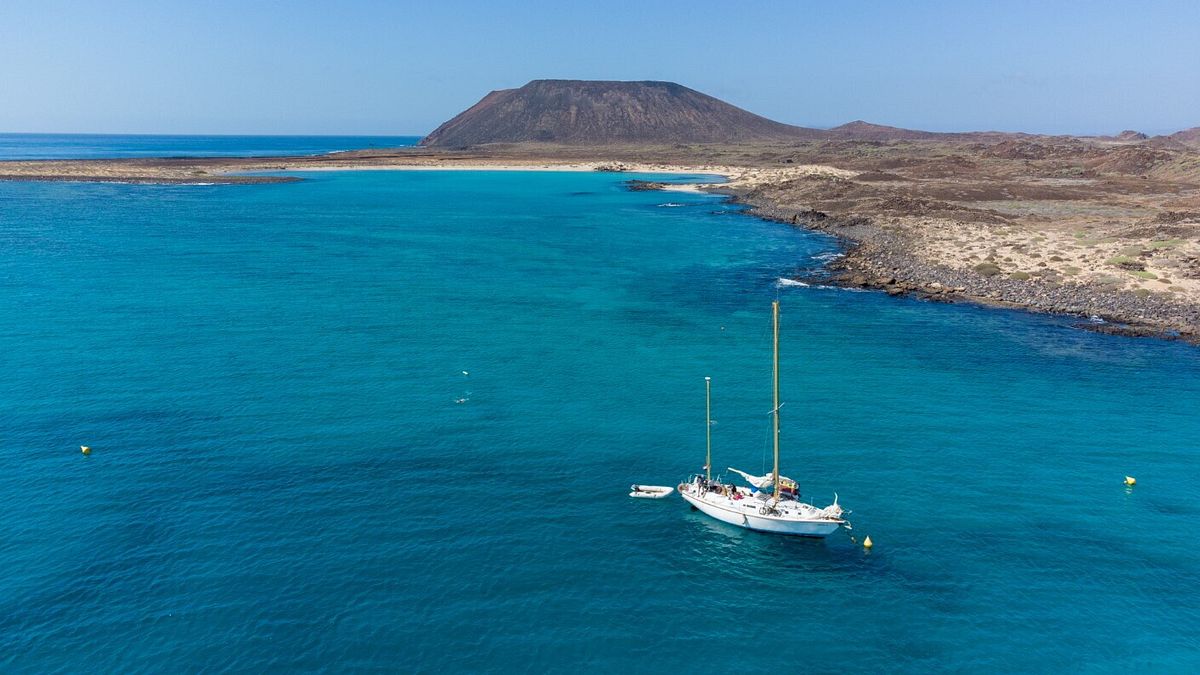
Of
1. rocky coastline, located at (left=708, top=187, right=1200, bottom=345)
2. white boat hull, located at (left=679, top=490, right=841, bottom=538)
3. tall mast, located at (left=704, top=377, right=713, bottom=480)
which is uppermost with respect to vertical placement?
rocky coastline, located at (left=708, top=187, right=1200, bottom=345)

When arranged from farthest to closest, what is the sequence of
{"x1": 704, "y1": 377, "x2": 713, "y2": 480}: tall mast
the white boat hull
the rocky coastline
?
the rocky coastline → {"x1": 704, "y1": 377, "x2": 713, "y2": 480}: tall mast → the white boat hull

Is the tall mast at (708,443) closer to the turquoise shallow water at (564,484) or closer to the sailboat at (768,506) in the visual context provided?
the turquoise shallow water at (564,484)

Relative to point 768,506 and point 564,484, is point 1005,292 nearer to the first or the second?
point 768,506

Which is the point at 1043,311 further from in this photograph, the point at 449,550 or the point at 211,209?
the point at 211,209

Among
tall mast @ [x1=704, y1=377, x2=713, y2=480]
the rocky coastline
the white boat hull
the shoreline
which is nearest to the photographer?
the white boat hull

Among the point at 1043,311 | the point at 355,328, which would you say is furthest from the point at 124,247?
the point at 1043,311

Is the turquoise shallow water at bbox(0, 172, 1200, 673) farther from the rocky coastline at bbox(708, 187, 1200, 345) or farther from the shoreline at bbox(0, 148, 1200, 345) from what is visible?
the shoreline at bbox(0, 148, 1200, 345)

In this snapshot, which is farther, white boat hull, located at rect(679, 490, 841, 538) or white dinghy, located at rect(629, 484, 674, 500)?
white dinghy, located at rect(629, 484, 674, 500)

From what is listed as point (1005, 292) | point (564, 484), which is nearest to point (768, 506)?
point (564, 484)

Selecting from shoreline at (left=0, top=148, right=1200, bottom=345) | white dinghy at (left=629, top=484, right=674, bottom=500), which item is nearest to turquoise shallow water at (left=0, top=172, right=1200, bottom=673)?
white dinghy at (left=629, top=484, right=674, bottom=500)
